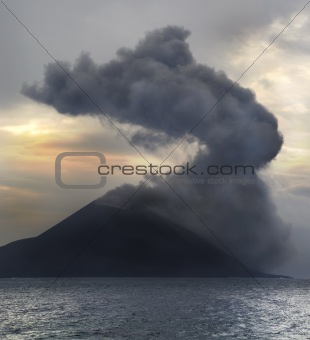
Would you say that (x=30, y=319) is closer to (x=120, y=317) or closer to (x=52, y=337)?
(x=120, y=317)

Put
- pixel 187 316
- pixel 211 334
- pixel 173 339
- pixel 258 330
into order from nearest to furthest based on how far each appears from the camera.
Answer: pixel 173 339 → pixel 211 334 → pixel 258 330 → pixel 187 316

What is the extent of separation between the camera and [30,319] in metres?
79.4

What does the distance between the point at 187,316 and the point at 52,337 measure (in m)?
31.1

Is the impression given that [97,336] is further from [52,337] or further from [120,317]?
[120,317]

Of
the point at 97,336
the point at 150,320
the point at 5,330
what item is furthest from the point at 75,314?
the point at 97,336

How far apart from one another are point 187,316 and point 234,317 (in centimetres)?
733

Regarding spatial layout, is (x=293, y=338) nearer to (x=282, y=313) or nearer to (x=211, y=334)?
(x=211, y=334)

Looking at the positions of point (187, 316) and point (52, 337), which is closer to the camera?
point (52, 337)

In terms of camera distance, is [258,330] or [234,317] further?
[234,317]

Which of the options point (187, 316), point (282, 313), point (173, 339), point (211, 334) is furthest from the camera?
point (282, 313)

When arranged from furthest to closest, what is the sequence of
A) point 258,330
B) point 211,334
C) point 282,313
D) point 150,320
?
point 282,313, point 150,320, point 258,330, point 211,334

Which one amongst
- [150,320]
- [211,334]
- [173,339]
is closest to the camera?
[173,339]

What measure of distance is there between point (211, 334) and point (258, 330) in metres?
8.52

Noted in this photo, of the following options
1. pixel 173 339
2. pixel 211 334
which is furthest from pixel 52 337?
pixel 211 334
